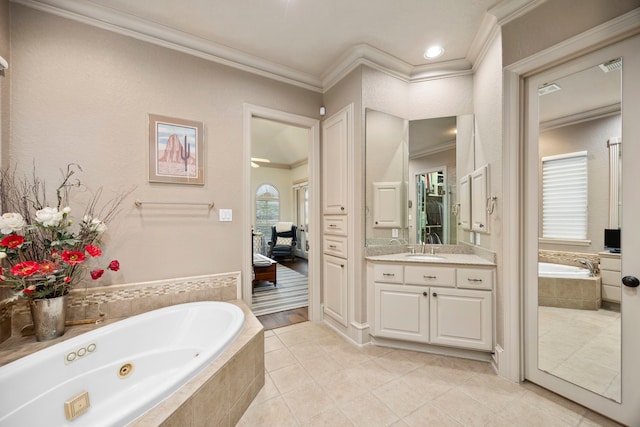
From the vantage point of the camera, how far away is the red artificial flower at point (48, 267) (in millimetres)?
1516

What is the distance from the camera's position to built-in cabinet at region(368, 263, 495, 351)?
202cm

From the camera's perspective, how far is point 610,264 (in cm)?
148

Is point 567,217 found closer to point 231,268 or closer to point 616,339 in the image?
point 616,339

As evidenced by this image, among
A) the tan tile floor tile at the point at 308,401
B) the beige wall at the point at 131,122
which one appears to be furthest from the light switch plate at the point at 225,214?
the tan tile floor tile at the point at 308,401

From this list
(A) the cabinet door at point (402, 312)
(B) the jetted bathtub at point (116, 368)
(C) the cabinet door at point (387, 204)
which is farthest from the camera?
(C) the cabinet door at point (387, 204)

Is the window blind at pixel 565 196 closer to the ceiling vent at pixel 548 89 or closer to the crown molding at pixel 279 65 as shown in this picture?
the ceiling vent at pixel 548 89

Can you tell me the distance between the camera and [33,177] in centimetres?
175

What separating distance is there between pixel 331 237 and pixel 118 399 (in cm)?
201

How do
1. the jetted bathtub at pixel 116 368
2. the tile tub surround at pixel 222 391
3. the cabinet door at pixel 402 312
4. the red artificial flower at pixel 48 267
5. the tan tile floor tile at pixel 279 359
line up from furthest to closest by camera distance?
1. the cabinet door at pixel 402 312
2. the tan tile floor tile at pixel 279 359
3. the red artificial flower at pixel 48 267
4. the jetted bathtub at pixel 116 368
5. the tile tub surround at pixel 222 391

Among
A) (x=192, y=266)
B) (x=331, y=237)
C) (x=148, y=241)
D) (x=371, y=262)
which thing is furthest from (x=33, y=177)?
(x=371, y=262)

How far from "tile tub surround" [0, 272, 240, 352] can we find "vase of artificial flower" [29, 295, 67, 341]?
0.40 ft

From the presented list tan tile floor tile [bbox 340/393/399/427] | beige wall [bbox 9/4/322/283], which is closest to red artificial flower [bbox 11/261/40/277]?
beige wall [bbox 9/4/322/283]

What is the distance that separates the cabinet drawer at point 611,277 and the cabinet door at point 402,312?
1.05 m

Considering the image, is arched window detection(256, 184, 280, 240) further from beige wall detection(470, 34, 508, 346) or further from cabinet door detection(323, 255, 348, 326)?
beige wall detection(470, 34, 508, 346)
